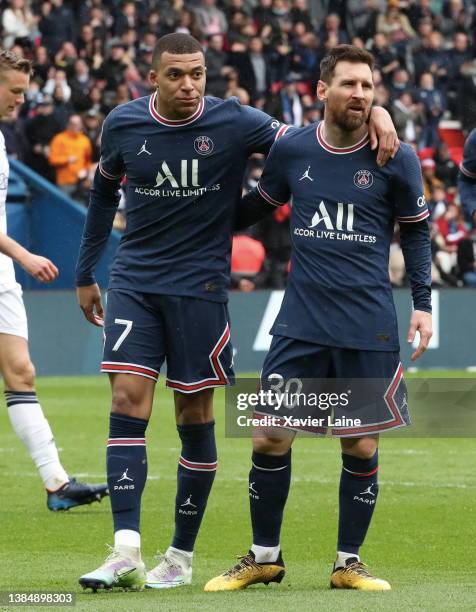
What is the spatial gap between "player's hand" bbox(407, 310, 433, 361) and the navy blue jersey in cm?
221

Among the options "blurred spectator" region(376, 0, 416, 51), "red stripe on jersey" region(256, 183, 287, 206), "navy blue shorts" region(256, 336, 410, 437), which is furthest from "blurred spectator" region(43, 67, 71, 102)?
"navy blue shorts" region(256, 336, 410, 437)

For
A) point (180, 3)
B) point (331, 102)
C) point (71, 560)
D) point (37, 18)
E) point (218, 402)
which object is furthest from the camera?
point (180, 3)

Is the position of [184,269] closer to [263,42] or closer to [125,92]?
[125,92]

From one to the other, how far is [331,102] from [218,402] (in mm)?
9513

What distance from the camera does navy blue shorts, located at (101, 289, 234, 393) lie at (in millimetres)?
6082

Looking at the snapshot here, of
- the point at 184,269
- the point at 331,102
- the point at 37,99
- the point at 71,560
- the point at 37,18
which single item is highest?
the point at 37,18

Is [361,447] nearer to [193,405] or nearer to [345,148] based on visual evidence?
[193,405]

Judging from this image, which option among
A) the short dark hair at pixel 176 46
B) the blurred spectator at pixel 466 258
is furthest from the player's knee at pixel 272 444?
the blurred spectator at pixel 466 258

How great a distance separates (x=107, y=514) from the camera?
830cm

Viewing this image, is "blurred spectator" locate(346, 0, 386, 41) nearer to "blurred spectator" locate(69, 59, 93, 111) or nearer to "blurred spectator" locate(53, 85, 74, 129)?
"blurred spectator" locate(69, 59, 93, 111)

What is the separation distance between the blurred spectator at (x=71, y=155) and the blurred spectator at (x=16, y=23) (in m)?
2.10

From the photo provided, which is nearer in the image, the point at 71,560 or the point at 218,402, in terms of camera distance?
the point at 71,560

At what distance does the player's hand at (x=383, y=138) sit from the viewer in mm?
5832

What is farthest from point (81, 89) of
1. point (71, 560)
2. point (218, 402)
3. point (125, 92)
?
point (71, 560)
